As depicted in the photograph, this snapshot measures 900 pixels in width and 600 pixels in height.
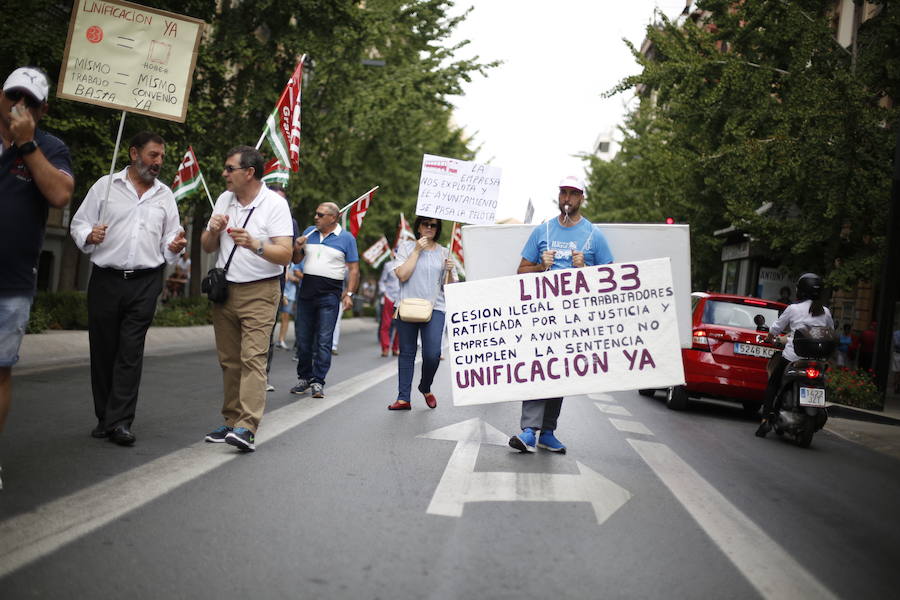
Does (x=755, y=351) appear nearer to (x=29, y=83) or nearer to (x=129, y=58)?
(x=129, y=58)

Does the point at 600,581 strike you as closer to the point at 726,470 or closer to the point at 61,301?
the point at 726,470

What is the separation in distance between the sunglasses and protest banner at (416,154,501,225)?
21.4 ft

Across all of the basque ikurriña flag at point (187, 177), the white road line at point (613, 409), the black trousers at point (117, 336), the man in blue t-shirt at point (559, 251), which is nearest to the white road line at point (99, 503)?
the black trousers at point (117, 336)

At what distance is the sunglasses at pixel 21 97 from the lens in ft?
15.6

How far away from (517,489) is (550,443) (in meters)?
1.62

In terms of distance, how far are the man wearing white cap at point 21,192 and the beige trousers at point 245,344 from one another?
170 cm

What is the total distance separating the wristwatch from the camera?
477 centimetres

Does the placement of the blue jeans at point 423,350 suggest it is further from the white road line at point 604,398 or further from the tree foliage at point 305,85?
the tree foliage at point 305,85

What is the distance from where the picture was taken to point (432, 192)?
448 inches

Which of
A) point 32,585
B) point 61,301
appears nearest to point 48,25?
point 61,301

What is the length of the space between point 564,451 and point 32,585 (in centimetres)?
447

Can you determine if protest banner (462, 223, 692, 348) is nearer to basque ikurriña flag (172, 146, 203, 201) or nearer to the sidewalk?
the sidewalk

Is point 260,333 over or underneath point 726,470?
over

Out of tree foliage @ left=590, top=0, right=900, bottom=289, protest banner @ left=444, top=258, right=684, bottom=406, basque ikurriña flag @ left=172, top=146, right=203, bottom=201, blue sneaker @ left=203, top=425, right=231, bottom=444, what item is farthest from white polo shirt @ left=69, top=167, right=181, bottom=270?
tree foliage @ left=590, top=0, right=900, bottom=289
